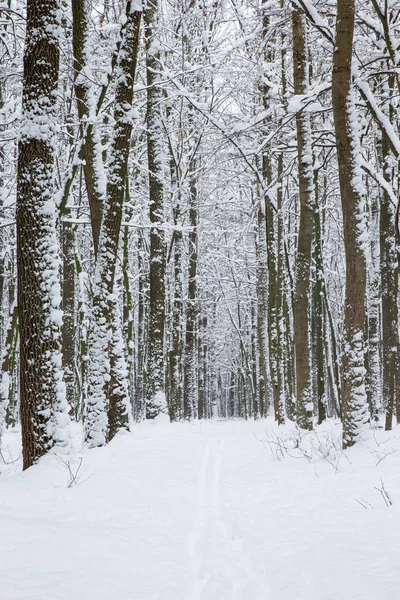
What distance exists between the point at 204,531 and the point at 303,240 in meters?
7.26

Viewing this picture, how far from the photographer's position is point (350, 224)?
6957 mm

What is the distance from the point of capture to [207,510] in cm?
490

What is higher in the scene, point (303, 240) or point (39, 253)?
point (303, 240)

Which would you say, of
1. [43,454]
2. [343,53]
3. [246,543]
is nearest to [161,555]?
[246,543]

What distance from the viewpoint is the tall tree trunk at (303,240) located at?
9.93 meters

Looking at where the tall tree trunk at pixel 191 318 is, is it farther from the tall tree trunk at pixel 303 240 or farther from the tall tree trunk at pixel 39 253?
the tall tree trunk at pixel 39 253

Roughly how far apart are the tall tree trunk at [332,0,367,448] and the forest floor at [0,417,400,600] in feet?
1.98

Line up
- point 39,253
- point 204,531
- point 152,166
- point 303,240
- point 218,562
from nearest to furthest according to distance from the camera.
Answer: point 218,562
point 204,531
point 39,253
point 303,240
point 152,166

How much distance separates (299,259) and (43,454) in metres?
6.74

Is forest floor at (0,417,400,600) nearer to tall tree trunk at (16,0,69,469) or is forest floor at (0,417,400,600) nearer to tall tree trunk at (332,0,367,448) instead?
tall tree trunk at (16,0,69,469)

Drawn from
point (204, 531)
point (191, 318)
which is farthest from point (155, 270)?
point (204, 531)

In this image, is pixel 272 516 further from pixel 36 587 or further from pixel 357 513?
pixel 36 587

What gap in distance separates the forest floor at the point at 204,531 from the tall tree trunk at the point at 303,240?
3.11 m

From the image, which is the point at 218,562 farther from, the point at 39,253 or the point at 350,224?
the point at 350,224
